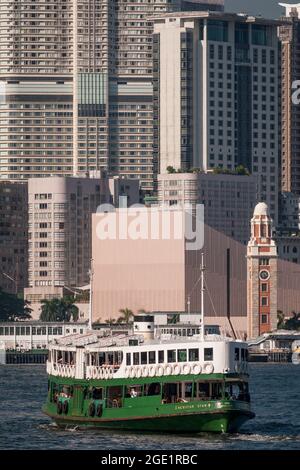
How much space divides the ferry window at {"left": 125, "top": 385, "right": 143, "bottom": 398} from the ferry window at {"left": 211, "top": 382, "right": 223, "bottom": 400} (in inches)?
188

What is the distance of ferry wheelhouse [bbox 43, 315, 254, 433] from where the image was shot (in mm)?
140000

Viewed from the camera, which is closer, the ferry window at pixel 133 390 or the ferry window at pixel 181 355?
the ferry window at pixel 181 355

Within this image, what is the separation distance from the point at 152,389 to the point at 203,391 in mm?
3327

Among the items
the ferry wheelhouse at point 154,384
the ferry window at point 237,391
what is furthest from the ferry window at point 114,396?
the ferry window at point 237,391

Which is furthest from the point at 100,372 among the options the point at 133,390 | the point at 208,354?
the point at 208,354

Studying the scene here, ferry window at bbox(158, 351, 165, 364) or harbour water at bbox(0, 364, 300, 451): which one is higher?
ferry window at bbox(158, 351, 165, 364)

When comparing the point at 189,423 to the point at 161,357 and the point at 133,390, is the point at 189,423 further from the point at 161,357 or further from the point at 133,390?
the point at 133,390

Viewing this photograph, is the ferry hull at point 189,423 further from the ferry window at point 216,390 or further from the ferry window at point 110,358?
the ferry window at point 110,358

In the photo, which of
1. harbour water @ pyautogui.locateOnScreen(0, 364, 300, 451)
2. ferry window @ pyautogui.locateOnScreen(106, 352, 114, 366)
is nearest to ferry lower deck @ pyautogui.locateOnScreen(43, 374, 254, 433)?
harbour water @ pyautogui.locateOnScreen(0, 364, 300, 451)

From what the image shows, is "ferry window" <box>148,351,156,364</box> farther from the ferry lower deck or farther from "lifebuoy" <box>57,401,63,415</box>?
"lifebuoy" <box>57,401,63,415</box>

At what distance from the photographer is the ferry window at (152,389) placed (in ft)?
465

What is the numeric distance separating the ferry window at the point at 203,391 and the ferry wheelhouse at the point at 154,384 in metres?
0.06

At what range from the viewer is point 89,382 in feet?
478
